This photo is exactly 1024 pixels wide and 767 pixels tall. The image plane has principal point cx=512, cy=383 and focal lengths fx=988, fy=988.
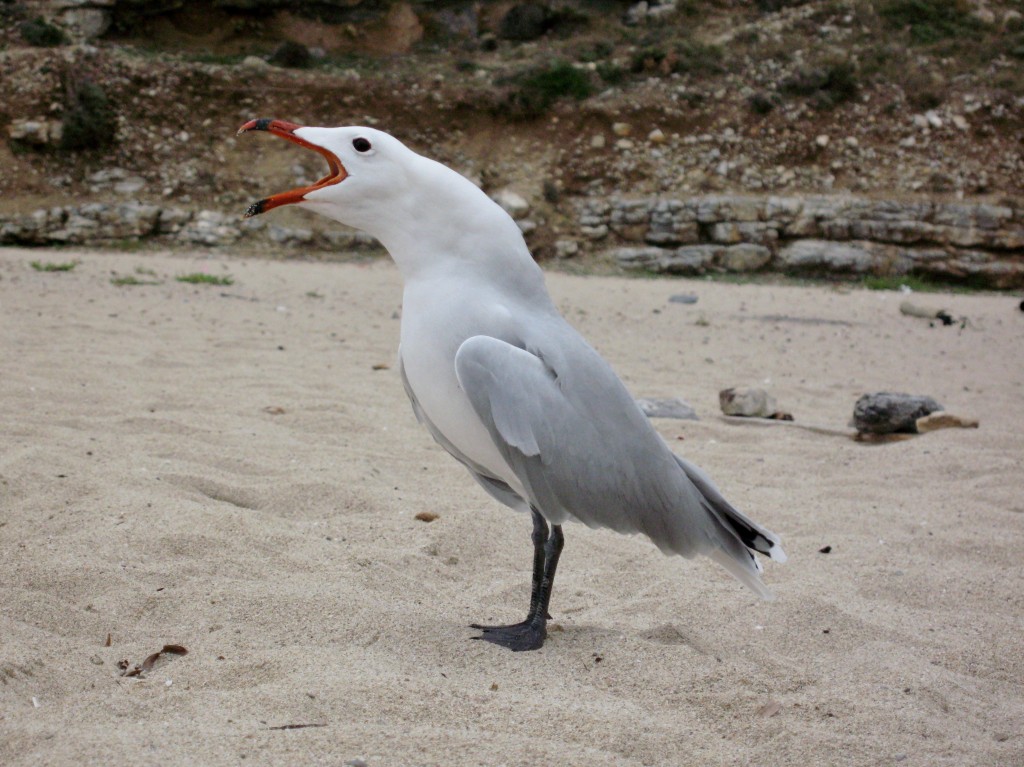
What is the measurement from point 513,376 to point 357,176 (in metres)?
0.64

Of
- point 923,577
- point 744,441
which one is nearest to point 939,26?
point 744,441

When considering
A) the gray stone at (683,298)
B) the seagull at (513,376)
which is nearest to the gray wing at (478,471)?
the seagull at (513,376)

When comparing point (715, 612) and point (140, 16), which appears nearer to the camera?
point (715, 612)

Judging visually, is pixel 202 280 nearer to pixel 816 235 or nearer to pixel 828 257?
pixel 828 257

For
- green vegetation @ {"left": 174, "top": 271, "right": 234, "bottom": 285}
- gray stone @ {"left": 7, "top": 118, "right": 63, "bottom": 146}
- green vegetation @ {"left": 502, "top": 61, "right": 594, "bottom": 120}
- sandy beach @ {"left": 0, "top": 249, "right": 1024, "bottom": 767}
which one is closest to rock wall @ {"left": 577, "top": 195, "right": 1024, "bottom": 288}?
green vegetation @ {"left": 502, "top": 61, "right": 594, "bottom": 120}

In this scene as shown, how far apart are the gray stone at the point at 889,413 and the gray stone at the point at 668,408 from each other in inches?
32.7

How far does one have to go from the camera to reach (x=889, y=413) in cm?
501

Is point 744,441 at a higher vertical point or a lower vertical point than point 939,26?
lower

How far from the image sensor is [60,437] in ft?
12.1

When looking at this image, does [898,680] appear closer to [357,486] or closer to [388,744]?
[388,744]

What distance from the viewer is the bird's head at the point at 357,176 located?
2.43 meters

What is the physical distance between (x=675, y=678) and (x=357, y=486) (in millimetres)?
1662

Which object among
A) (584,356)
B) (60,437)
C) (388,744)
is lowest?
(60,437)

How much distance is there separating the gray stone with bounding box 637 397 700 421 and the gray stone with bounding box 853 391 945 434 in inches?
32.7
